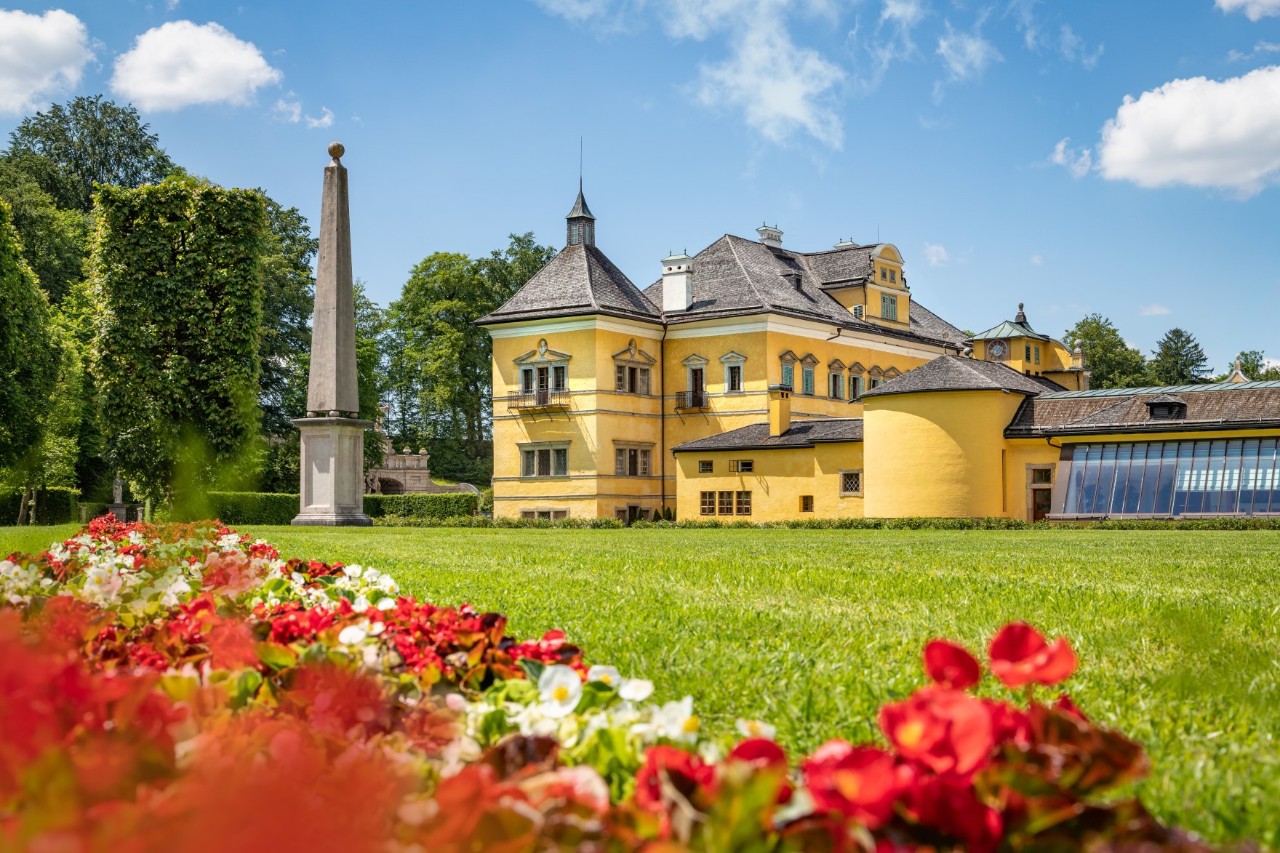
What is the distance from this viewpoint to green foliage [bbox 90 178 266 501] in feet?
122

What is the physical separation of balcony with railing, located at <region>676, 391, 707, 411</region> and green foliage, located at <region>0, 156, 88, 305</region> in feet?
83.3

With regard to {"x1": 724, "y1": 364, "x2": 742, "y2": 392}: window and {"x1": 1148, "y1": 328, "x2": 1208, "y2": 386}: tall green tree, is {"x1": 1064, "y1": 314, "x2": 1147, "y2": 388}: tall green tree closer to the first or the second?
{"x1": 1148, "y1": 328, "x2": 1208, "y2": 386}: tall green tree

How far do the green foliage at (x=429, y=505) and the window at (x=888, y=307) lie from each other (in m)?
18.9

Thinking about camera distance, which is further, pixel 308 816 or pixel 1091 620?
pixel 1091 620

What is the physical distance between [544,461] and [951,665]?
4619 centimetres

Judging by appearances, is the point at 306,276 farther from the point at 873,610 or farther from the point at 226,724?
the point at 226,724

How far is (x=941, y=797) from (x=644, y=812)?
1.45 ft

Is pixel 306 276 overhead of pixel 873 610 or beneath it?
overhead

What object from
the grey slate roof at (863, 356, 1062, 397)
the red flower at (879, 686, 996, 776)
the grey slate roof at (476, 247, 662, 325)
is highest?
the grey slate roof at (476, 247, 662, 325)

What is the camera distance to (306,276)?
61969 millimetres

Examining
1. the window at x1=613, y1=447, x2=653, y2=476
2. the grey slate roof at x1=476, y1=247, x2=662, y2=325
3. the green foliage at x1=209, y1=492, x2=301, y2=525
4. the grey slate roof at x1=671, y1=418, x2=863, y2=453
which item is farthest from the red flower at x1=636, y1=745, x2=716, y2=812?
the window at x1=613, y1=447, x2=653, y2=476

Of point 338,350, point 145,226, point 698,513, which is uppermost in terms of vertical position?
point 145,226

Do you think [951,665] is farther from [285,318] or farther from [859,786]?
[285,318]

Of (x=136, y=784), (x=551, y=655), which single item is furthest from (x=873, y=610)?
(x=136, y=784)
